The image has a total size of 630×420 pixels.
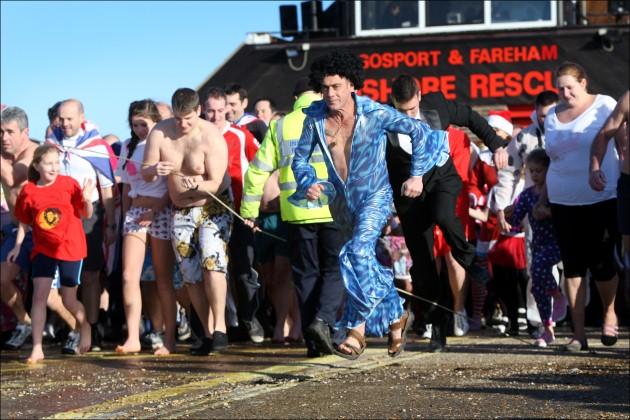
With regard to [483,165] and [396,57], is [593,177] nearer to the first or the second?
[483,165]

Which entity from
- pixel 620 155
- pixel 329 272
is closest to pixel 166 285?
pixel 329 272

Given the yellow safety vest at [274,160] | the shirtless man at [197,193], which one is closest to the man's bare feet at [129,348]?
the shirtless man at [197,193]

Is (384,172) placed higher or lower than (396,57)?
lower

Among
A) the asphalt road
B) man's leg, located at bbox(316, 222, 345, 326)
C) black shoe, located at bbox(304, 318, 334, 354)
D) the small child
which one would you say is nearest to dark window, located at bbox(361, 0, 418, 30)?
the small child

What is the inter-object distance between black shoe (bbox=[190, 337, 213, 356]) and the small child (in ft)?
8.49

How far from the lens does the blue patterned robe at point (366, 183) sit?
25.9 feet

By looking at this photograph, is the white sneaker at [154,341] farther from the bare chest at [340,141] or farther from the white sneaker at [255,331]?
the bare chest at [340,141]

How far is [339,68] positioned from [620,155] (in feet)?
9.98

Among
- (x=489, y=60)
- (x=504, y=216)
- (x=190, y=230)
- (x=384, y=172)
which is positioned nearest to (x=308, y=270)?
(x=190, y=230)

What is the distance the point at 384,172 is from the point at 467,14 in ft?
44.0

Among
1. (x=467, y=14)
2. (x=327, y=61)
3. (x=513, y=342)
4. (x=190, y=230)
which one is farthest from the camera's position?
(x=467, y=14)

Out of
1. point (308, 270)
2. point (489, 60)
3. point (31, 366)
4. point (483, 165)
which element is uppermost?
point (489, 60)

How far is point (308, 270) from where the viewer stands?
36.1 feet

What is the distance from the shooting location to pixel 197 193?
11680 millimetres
